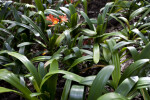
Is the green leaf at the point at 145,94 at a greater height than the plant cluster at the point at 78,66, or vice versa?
the plant cluster at the point at 78,66

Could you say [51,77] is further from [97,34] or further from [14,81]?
[97,34]

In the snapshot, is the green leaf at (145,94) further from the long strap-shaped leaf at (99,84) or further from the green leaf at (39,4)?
the green leaf at (39,4)

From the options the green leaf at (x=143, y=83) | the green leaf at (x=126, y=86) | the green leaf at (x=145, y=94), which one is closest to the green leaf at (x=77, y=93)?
the green leaf at (x=126, y=86)

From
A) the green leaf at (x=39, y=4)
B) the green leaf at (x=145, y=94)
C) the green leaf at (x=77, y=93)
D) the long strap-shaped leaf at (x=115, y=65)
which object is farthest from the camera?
the green leaf at (x=39, y=4)

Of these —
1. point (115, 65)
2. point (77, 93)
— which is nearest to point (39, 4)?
point (115, 65)

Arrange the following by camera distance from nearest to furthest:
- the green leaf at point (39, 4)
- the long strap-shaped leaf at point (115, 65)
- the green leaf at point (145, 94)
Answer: the green leaf at point (145, 94)
the long strap-shaped leaf at point (115, 65)
the green leaf at point (39, 4)

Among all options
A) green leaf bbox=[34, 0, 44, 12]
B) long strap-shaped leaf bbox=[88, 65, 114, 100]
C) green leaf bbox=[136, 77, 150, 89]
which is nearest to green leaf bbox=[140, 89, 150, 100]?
green leaf bbox=[136, 77, 150, 89]

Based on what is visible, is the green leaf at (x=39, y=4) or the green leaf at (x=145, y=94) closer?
the green leaf at (x=145, y=94)

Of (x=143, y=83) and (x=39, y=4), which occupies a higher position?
(x=39, y=4)

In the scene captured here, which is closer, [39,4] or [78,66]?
[78,66]

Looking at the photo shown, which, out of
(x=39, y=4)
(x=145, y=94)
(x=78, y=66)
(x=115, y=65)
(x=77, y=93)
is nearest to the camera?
(x=77, y=93)

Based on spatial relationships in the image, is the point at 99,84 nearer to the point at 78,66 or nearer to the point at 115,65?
the point at 115,65

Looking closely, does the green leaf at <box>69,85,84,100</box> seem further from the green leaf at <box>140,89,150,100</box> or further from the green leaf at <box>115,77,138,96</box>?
the green leaf at <box>140,89,150,100</box>

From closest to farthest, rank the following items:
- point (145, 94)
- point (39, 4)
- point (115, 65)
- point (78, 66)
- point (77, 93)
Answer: point (77, 93) → point (145, 94) → point (115, 65) → point (78, 66) → point (39, 4)
